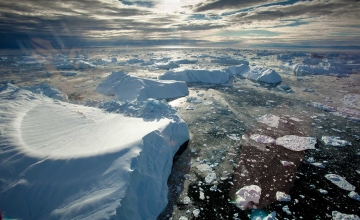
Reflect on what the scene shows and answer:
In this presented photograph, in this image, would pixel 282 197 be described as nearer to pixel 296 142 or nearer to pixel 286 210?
pixel 286 210

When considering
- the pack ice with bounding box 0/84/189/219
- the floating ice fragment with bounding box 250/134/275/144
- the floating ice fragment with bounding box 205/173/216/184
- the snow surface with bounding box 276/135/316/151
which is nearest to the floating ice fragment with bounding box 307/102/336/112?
the snow surface with bounding box 276/135/316/151

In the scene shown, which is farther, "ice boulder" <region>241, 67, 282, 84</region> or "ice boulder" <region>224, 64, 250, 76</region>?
"ice boulder" <region>224, 64, 250, 76</region>

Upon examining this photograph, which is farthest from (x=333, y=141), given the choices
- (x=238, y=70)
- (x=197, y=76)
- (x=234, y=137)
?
(x=238, y=70)

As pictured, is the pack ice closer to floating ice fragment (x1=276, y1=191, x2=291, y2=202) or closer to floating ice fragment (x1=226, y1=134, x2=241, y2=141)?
floating ice fragment (x1=226, y1=134, x2=241, y2=141)

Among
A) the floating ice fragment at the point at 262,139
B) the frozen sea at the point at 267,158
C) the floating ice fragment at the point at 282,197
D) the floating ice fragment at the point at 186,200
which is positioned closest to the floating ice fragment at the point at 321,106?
the frozen sea at the point at 267,158

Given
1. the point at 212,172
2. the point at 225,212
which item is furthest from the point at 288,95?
the point at 225,212

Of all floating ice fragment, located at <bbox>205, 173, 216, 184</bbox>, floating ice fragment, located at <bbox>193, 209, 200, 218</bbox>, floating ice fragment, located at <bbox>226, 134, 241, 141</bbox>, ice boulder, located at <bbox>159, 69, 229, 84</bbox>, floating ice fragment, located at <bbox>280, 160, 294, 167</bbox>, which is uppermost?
ice boulder, located at <bbox>159, 69, 229, 84</bbox>
